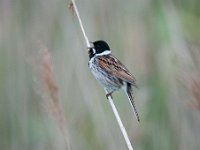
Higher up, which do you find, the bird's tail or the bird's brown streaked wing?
the bird's brown streaked wing

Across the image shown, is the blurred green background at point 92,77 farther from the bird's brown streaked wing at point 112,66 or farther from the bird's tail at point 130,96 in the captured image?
the bird's brown streaked wing at point 112,66

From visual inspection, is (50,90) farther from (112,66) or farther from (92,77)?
(112,66)

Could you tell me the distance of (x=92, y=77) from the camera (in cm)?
374

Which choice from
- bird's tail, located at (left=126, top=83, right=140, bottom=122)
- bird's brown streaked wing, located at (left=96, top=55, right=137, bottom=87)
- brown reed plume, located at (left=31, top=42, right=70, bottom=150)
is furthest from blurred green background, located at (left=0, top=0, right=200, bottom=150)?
brown reed plume, located at (left=31, top=42, right=70, bottom=150)

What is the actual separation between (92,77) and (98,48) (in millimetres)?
232

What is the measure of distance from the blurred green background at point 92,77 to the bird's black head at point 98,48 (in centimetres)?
8

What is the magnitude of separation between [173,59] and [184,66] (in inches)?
20.2

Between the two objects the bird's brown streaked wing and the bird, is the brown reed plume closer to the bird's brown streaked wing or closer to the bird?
the bird

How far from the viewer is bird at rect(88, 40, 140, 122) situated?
3.65 meters

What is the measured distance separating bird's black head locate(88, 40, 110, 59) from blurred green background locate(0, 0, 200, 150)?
3.0 inches

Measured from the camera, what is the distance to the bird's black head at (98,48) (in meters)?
3.67

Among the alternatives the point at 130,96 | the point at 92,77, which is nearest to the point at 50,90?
the point at 130,96

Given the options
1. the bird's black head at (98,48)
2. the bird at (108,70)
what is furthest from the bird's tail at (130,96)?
the bird's black head at (98,48)

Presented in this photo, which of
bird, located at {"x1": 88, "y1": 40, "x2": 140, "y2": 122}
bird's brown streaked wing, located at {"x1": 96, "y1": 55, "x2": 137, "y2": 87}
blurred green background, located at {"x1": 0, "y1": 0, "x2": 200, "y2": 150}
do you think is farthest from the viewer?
bird's brown streaked wing, located at {"x1": 96, "y1": 55, "x2": 137, "y2": 87}
